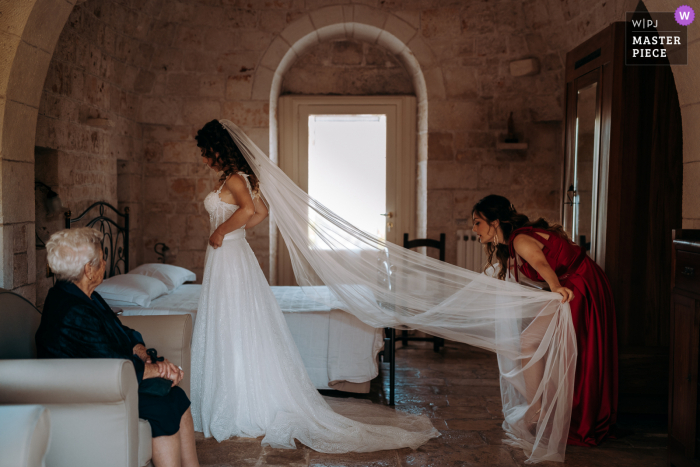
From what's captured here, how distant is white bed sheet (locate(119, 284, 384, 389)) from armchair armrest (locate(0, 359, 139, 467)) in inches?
64.4

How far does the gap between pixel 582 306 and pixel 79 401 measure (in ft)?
7.63

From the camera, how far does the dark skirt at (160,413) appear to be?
6.49 feet

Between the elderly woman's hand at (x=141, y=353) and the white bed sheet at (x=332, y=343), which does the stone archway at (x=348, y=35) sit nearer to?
the white bed sheet at (x=332, y=343)

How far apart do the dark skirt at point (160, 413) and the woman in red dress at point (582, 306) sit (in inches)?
68.0

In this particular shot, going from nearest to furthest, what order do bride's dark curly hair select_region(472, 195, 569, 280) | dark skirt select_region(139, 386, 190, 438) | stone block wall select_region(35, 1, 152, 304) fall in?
dark skirt select_region(139, 386, 190, 438)
bride's dark curly hair select_region(472, 195, 569, 280)
stone block wall select_region(35, 1, 152, 304)

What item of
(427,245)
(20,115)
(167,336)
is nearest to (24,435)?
(167,336)

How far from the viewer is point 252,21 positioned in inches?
197

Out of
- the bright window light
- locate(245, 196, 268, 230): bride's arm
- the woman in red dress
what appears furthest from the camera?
the bright window light

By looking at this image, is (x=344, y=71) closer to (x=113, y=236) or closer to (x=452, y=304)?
(x=113, y=236)

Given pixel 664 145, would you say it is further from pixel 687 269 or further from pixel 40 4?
pixel 40 4

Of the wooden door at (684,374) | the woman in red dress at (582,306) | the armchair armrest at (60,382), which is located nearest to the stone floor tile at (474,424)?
the woman in red dress at (582,306)

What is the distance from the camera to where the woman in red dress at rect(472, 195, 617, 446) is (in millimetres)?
2740

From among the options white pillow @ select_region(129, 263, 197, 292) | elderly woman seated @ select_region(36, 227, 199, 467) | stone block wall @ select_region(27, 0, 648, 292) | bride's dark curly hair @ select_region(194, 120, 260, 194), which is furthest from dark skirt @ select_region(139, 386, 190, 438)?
stone block wall @ select_region(27, 0, 648, 292)

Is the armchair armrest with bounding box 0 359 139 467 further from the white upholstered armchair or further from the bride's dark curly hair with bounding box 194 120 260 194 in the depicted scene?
the bride's dark curly hair with bounding box 194 120 260 194
